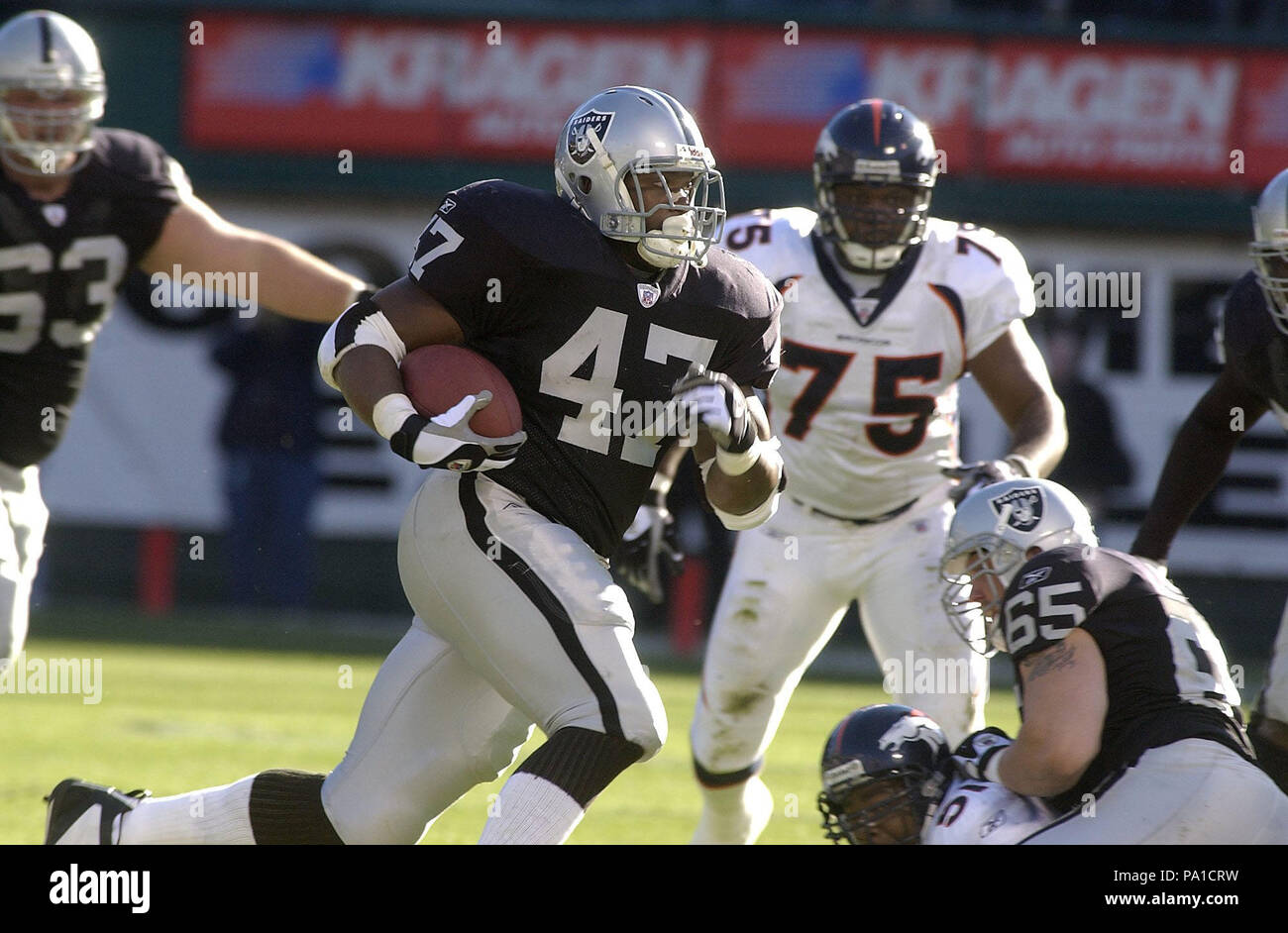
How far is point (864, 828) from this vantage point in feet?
12.4

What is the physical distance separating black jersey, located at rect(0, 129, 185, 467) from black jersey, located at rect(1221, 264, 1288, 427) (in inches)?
108

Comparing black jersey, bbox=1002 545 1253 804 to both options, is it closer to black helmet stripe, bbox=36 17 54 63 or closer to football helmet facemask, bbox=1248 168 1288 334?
football helmet facemask, bbox=1248 168 1288 334

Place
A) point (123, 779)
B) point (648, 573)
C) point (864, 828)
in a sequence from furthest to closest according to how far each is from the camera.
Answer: point (123, 779), point (648, 573), point (864, 828)

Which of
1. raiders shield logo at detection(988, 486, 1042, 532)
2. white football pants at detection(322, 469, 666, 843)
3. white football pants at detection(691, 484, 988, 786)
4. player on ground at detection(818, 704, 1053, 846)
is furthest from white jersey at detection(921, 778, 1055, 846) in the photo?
white football pants at detection(691, 484, 988, 786)

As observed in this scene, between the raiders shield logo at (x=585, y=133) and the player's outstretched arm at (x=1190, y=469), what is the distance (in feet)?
6.14

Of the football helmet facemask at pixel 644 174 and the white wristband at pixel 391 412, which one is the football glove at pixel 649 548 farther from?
the white wristband at pixel 391 412

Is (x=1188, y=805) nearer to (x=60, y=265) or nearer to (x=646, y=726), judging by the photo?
(x=646, y=726)

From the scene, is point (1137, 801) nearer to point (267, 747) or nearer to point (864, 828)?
point (864, 828)

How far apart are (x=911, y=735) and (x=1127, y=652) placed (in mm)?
531

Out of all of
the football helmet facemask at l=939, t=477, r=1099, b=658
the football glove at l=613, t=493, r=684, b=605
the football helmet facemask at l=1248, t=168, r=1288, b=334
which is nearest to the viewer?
the football helmet facemask at l=939, t=477, r=1099, b=658

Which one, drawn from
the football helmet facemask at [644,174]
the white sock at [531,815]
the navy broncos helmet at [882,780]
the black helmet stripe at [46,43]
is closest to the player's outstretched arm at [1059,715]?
the navy broncos helmet at [882,780]

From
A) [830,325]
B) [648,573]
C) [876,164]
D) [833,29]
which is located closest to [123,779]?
[648,573]

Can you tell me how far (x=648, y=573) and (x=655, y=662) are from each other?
552cm

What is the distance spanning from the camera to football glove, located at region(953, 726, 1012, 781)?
12.2ft
